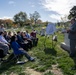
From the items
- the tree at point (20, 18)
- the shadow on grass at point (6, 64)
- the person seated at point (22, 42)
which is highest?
the tree at point (20, 18)

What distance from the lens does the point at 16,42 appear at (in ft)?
37.2

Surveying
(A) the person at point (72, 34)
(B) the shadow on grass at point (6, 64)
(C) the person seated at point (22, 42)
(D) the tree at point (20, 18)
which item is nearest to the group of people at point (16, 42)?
(C) the person seated at point (22, 42)

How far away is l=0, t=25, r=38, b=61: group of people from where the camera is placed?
11.2 m

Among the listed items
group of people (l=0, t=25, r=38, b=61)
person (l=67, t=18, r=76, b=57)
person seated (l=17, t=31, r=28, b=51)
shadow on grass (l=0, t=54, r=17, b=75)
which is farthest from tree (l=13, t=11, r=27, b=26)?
person (l=67, t=18, r=76, b=57)

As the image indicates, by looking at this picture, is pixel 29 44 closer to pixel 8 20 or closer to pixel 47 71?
pixel 47 71

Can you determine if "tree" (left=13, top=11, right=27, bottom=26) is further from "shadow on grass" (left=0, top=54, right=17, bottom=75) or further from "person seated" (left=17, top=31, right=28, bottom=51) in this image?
"shadow on grass" (left=0, top=54, right=17, bottom=75)

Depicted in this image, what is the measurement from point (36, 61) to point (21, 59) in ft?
3.18

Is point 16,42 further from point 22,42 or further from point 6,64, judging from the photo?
point 22,42

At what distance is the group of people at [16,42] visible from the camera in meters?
11.2

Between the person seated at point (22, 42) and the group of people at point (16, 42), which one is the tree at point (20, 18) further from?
the person seated at point (22, 42)

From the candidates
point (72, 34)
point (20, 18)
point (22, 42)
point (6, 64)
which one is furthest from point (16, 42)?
point (20, 18)

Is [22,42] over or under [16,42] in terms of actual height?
under

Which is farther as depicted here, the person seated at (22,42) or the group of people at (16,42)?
the person seated at (22,42)

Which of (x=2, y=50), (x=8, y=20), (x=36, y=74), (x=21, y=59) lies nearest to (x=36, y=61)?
(x=21, y=59)
